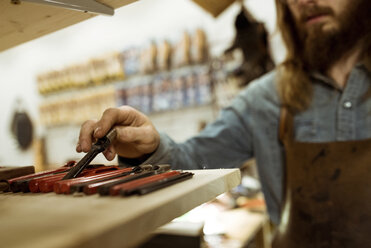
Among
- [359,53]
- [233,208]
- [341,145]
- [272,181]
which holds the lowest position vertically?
[233,208]

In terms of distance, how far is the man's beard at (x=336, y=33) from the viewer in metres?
1.12

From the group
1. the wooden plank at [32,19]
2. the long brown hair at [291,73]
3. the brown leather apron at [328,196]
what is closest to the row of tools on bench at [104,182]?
the wooden plank at [32,19]

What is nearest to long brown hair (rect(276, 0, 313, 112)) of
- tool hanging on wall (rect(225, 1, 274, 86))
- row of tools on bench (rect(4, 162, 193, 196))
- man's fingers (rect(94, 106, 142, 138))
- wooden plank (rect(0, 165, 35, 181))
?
tool hanging on wall (rect(225, 1, 274, 86))

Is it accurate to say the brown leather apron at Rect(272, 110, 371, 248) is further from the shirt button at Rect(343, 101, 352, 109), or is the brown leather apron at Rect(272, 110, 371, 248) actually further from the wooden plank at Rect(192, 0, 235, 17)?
the wooden plank at Rect(192, 0, 235, 17)

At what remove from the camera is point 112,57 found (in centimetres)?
287

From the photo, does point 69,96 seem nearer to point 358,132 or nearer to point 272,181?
point 272,181

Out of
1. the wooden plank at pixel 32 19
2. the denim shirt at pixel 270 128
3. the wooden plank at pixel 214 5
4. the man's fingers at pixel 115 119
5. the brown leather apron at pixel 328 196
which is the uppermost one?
the wooden plank at pixel 214 5

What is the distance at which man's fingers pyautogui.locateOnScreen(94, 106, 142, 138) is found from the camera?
0.61m

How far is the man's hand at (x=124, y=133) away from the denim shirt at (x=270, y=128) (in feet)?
0.63

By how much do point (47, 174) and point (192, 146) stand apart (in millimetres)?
737

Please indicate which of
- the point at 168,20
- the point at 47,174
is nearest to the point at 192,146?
the point at 47,174

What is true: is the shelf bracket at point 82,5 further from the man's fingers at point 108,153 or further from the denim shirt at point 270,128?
the denim shirt at point 270,128

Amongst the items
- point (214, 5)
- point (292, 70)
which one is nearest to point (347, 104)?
point (292, 70)

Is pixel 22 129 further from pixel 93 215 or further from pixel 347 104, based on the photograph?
pixel 93 215
